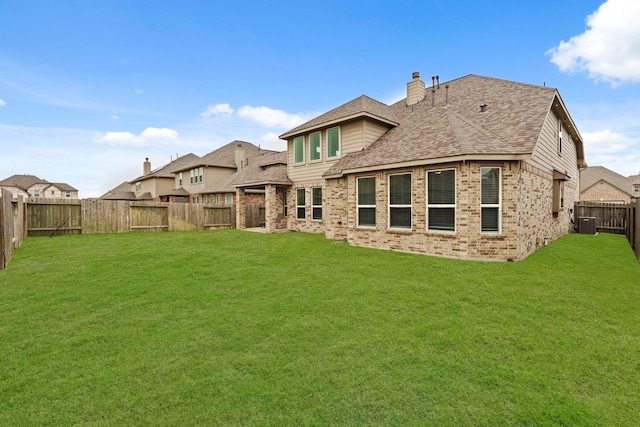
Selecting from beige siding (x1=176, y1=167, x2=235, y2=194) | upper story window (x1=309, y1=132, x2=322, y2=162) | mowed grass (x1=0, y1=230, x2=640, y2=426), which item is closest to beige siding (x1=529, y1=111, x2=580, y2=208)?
mowed grass (x1=0, y1=230, x2=640, y2=426)

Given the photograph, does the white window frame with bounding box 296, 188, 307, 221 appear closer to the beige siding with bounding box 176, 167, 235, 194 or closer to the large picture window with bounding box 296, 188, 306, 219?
the large picture window with bounding box 296, 188, 306, 219

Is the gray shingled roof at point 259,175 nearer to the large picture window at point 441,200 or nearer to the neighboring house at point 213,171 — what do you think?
the neighboring house at point 213,171

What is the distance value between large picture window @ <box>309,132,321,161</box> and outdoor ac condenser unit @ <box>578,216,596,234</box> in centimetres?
1596

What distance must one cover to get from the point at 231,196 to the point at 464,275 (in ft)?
75.2

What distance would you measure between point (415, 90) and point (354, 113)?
5.25 metres

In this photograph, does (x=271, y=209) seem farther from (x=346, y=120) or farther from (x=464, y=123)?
(x=464, y=123)

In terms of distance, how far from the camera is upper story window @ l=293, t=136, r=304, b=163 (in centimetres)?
1677

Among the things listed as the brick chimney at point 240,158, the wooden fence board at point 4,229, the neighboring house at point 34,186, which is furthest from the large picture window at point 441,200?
the neighboring house at point 34,186

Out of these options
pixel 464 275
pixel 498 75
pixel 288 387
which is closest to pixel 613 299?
pixel 464 275

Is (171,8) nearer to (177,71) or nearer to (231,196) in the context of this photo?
(177,71)

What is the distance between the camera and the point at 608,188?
138 feet

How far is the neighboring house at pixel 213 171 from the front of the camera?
29938mm

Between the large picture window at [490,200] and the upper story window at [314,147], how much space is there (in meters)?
8.98

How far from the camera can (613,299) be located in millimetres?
5543
